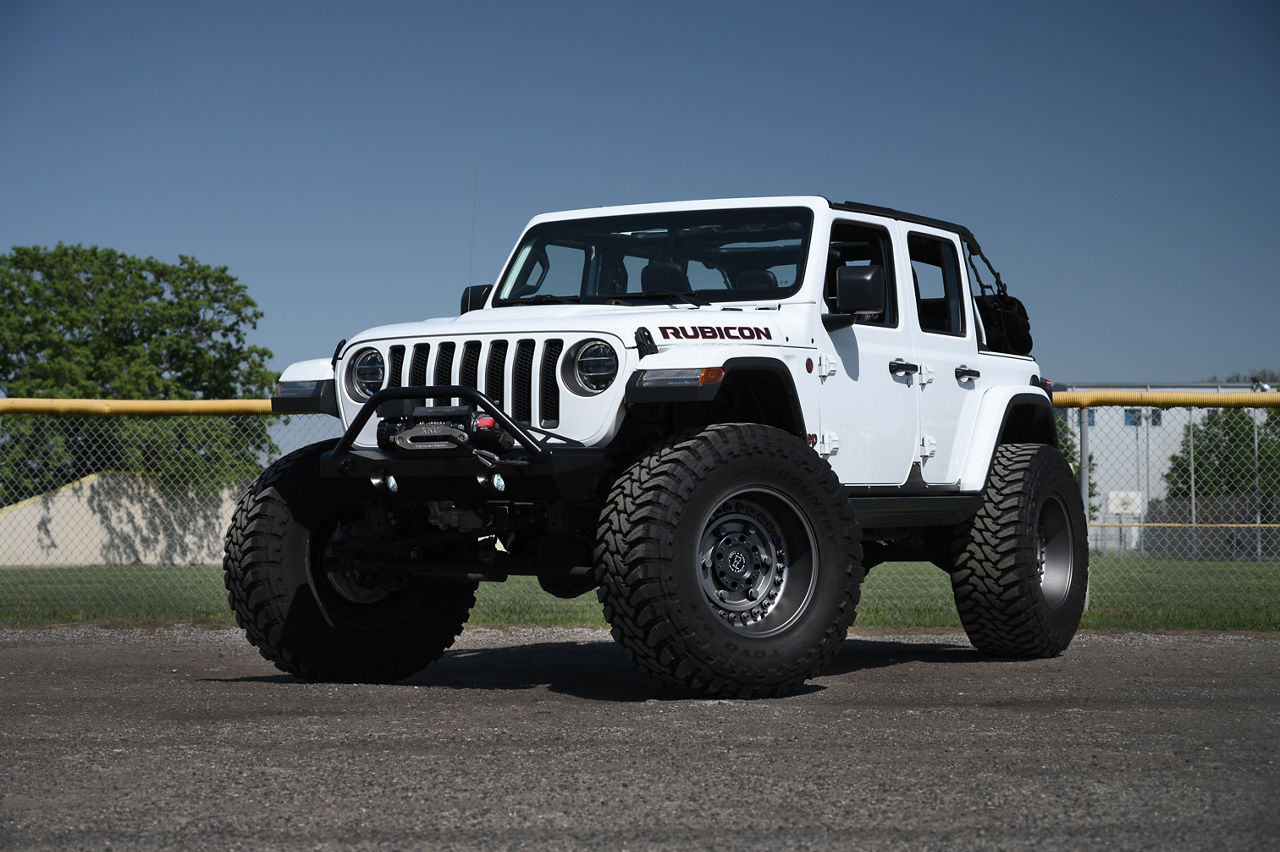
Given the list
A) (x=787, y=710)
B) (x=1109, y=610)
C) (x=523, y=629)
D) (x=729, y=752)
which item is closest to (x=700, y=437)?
(x=787, y=710)

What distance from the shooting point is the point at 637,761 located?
490 cm

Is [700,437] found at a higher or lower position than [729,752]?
higher

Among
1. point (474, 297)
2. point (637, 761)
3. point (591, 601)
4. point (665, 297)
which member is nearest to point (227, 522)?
point (591, 601)

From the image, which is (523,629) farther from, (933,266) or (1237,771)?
(1237,771)

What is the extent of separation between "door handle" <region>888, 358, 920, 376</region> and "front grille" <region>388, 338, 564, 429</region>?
7.03 ft

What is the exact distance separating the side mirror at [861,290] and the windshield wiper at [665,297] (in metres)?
0.72

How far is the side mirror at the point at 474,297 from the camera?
28.3 ft

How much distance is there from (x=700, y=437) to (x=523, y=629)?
16.5 ft

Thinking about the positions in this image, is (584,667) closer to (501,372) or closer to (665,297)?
(665,297)

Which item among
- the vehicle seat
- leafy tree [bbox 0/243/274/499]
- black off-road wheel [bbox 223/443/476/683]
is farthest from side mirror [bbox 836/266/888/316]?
leafy tree [bbox 0/243/274/499]

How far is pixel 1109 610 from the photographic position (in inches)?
468

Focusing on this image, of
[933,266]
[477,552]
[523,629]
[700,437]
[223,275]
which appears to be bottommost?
[523,629]

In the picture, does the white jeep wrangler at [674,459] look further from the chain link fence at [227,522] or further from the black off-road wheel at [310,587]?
the chain link fence at [227,522]

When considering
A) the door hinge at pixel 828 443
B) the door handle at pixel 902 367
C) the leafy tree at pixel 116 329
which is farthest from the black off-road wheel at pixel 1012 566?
the leafy tree at pixel 116 329
